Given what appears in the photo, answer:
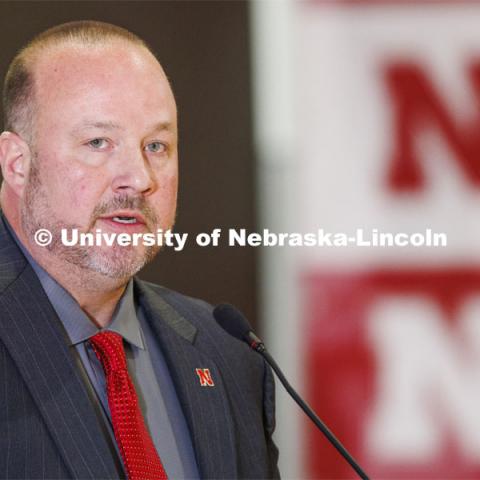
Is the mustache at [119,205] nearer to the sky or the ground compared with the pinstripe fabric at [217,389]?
nearer to the sky

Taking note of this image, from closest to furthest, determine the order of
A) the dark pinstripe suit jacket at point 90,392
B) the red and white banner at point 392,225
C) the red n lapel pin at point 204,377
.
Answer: the dark pinstripe suit jacket at point 90,392 < the red n lapel pin at point 204,377 < the red and white banner at point 392,225

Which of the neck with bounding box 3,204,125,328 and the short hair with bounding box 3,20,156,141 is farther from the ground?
the short hair with bounding box 3,20,156,141

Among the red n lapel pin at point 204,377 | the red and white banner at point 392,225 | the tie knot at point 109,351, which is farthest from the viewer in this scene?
the red and white banner at point 392,225

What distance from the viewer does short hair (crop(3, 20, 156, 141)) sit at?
1.33m

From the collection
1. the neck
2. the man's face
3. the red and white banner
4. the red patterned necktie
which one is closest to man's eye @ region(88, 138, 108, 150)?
the man's face

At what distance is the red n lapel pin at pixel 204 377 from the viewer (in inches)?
54.4

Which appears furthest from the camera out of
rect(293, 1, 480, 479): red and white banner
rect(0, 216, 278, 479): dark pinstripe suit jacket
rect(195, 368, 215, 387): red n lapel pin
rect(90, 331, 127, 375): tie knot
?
rect(293, 1, 480, 479): red and white banner

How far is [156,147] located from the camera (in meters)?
1.40

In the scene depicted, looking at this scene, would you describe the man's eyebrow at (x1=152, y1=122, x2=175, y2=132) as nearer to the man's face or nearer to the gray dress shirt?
the man's face

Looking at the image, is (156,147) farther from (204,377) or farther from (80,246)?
(204,377)

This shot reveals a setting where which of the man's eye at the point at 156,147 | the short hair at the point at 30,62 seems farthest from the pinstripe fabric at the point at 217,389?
the short hair at the point at 30,62

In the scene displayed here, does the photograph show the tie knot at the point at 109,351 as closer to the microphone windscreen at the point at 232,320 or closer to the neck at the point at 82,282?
the neck at the point at 82,282

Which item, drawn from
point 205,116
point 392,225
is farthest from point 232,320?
point 392,225

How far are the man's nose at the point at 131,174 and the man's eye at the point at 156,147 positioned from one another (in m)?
0.03
